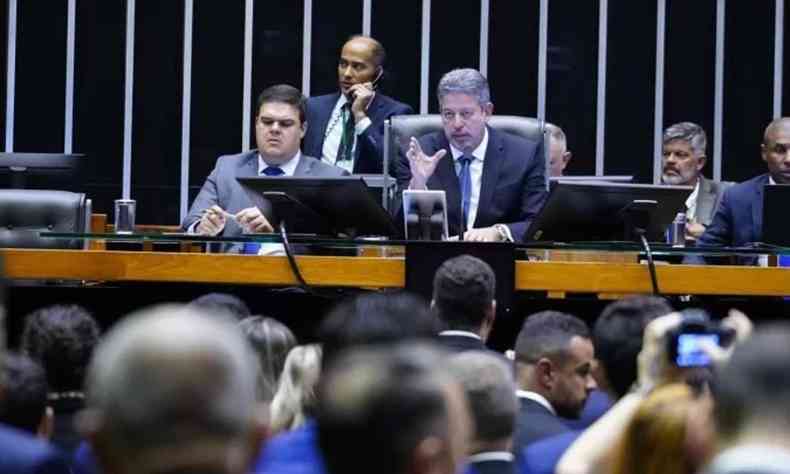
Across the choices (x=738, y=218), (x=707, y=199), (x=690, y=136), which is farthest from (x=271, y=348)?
(x=690, y=136)

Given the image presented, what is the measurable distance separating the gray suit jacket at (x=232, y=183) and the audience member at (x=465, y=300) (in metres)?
2.86

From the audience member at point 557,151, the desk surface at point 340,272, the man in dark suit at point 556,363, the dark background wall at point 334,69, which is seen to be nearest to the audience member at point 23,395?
the man in dark suit at point 556,363

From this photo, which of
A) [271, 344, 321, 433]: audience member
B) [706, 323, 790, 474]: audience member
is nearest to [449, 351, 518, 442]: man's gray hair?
[271, 344, 321, 433]: audience member

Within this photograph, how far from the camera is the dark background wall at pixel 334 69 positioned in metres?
12.7

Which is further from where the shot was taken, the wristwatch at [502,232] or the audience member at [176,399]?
the wristwatch at [502,232]

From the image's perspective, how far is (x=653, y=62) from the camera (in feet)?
41.9

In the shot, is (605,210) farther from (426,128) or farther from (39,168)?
(39,168)

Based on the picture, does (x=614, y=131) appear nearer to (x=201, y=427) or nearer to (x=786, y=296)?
(x=786, y=296)

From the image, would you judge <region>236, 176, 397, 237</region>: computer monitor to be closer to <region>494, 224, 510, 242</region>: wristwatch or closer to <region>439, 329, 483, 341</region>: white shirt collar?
<region>494, 224, 510, 242</region>: wristwatch

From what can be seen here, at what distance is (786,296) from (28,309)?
121 inches

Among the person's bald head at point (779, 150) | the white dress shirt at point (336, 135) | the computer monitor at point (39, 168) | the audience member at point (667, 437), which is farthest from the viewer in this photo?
the white dress shirt at point (336, 135)

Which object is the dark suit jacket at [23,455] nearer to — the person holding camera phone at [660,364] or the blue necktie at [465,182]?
the person holding camera phone at [660,364]

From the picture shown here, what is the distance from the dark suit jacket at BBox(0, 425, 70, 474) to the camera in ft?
11.5

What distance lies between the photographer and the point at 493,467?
170 inches
